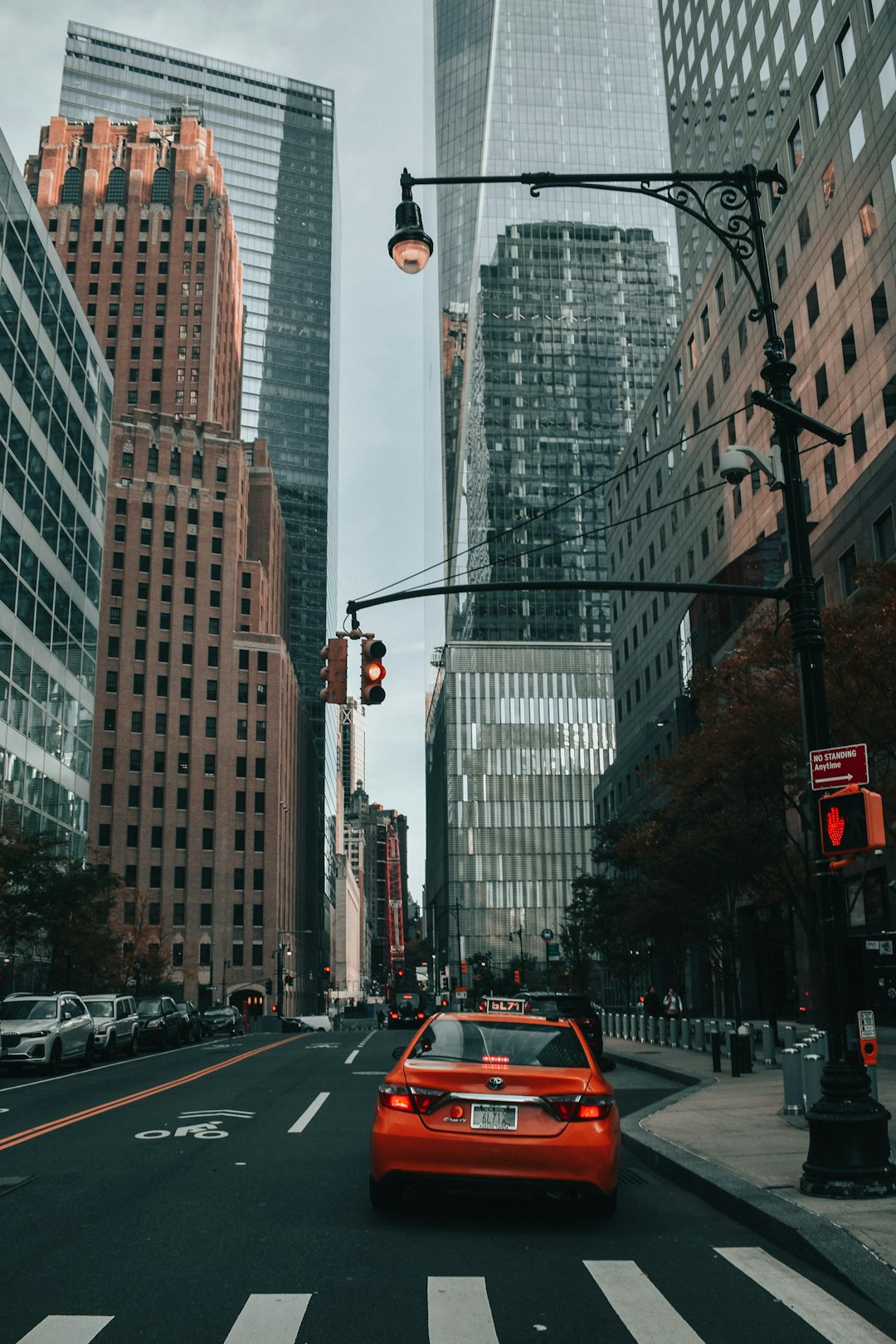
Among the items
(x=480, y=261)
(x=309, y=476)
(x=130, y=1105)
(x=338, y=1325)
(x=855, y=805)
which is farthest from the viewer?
(x=309, y=476)

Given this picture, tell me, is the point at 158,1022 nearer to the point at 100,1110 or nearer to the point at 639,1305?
the point at 100,1110

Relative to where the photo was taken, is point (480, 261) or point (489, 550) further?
point (480, 261)

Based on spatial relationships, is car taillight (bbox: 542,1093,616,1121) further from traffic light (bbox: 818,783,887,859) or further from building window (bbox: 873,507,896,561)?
building window (bbox: 873,507,896,561)

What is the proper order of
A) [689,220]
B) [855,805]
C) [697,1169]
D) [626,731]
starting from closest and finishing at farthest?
[855,805]
[697,1169]
[689,220]
[626,731]

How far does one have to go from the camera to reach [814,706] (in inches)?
413

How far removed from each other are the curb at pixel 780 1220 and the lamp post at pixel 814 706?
1.98 feet

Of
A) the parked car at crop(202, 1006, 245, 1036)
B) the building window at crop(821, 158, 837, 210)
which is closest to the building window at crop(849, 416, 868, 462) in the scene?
the building window at crop(821, 158, 837, 210)

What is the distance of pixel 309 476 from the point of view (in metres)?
178

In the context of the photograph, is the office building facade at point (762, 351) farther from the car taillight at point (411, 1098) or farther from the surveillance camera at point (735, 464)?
the car taillight at point (411, 1098)

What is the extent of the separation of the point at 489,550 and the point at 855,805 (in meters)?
131

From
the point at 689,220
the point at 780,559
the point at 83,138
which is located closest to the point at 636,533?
the point at 689,220

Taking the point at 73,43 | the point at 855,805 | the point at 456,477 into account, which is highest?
the point at 73,43

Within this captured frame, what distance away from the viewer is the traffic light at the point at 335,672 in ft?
45.4

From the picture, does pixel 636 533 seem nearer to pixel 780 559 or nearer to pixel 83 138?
pixel 780 559
